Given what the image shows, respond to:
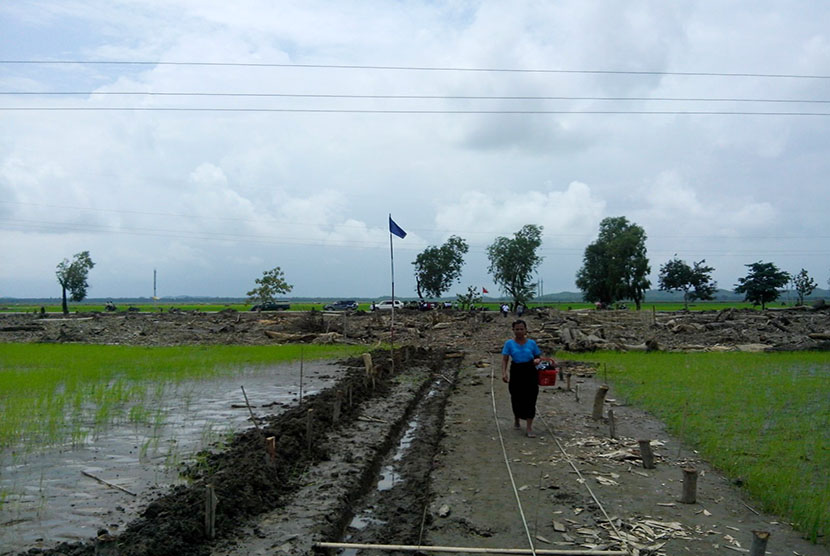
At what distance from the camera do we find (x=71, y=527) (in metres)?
6.56

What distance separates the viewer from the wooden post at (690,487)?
23.2ft

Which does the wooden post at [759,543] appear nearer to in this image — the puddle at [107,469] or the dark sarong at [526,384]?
the dark sarong at [526,384]

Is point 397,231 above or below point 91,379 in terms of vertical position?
above

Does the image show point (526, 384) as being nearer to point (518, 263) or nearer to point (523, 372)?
point (523, 372)

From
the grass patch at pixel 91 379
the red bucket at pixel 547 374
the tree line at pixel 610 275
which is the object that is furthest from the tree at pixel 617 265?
the red bucket at pixel 547 374

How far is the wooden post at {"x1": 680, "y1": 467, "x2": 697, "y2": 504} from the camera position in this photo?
7.07 meters

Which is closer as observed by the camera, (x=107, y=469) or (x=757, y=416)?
(x=107, y=469)

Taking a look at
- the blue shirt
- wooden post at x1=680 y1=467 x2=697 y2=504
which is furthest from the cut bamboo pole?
the blue shirt

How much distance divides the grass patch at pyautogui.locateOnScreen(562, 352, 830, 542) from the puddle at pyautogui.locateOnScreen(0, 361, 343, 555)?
23.5ft

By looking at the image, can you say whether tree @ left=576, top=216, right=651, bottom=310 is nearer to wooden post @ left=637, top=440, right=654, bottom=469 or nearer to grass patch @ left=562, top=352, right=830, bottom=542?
grass patch @ left=562, top=352, right=830, bottom=542

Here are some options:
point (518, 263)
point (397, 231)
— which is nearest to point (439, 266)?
point (518, 263)

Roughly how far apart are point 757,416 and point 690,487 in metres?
5.76

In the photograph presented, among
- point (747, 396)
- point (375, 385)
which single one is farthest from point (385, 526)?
point (747, 396)

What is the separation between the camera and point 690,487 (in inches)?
280
